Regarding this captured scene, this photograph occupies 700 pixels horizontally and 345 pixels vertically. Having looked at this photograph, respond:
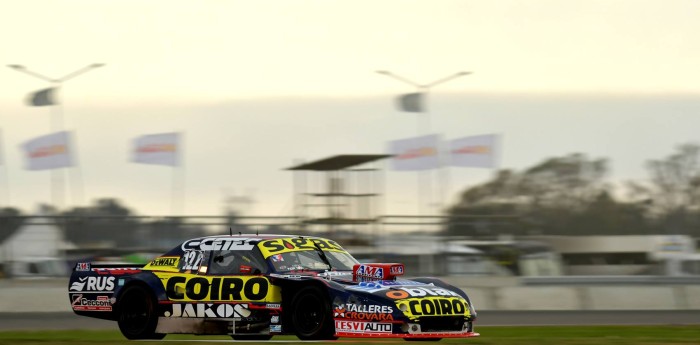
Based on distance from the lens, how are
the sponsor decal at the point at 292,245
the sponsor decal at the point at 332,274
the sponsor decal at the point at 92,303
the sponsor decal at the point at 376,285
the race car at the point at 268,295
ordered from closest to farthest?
the race car at the point at 268,295
the sponsor decal at the point at 376,285
the sponsor decal at the point at 332,274
the sponsor decal at the point at 292,245
the sponsor decal at the point at 92,303

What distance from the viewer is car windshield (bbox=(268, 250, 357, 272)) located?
14022 mm

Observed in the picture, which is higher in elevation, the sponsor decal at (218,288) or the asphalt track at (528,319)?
the sponsor decal at (218,288)

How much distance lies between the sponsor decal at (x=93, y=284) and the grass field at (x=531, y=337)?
63cm

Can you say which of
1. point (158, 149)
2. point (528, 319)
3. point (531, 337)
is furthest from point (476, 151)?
point (531, 337)

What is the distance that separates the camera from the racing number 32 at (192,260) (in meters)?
14.7

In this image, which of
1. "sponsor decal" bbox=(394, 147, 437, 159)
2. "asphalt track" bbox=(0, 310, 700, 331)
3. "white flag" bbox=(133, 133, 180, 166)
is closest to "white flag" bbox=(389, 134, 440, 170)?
"sponsor decal" bbox=(394, 147, 437, 159)

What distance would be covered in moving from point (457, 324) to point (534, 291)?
39.5ft

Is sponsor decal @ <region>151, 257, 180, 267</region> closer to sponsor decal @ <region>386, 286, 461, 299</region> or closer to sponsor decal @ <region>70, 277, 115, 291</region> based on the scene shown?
sponsor decal @ <region>70, 277, 115, 291</region>

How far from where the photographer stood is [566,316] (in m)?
22.1

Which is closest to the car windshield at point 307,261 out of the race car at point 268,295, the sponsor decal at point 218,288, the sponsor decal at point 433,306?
the race car at point 268,295

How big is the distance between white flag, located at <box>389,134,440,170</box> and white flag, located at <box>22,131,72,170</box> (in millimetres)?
9751

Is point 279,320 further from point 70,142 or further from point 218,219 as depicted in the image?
point 70,142

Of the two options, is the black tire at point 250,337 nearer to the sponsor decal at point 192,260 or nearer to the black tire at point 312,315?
the black tire at point 312,315

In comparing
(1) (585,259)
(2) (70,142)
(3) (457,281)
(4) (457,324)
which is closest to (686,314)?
(3) (457,281)
